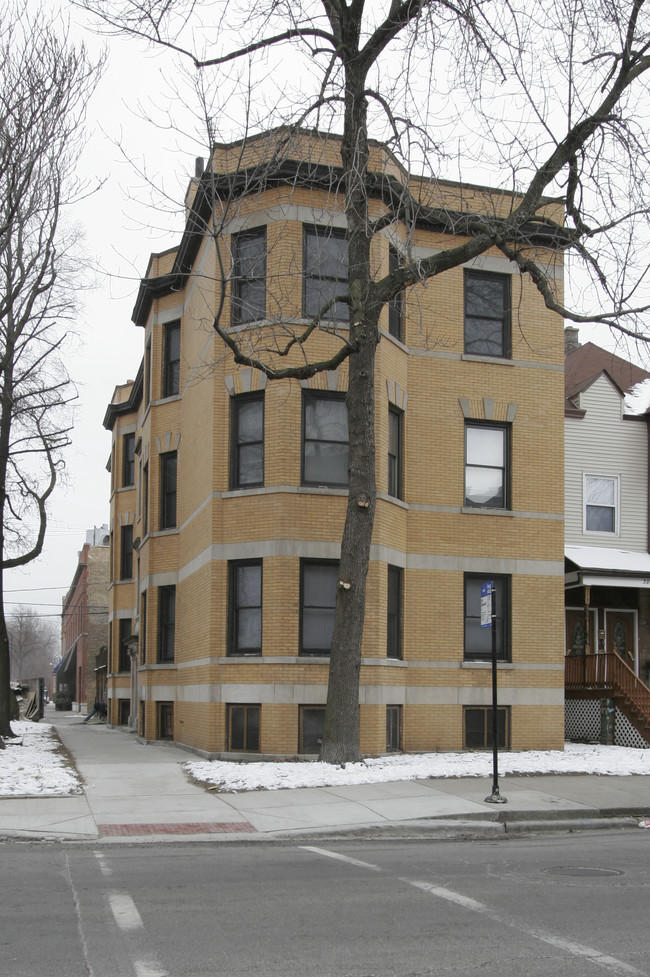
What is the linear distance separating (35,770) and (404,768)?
5750 millimetres

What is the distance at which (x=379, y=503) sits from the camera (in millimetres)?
19094

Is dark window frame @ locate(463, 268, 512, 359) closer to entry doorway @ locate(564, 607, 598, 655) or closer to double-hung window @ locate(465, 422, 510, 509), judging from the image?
double-hung window @ locate(465, 422, 510, 509)

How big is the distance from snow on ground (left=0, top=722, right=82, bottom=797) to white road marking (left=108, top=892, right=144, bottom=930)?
614 cm

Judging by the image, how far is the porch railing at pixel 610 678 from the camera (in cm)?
2248

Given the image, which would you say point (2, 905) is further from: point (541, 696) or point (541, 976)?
point (541, 696)

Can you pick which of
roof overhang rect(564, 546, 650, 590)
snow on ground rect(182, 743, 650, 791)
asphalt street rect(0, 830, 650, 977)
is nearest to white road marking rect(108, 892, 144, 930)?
asphalt street rect(0, 830, 650, 977)

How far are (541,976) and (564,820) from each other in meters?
7.06

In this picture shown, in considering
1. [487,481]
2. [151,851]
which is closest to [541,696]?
[487,481]

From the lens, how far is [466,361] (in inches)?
835

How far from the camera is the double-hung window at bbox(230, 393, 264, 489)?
760 inches

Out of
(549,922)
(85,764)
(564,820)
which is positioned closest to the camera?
(549,922)

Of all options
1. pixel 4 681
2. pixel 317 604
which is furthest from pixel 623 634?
pixel 4 681

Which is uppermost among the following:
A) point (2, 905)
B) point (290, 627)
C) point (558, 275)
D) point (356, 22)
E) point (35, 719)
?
point (356, 22)

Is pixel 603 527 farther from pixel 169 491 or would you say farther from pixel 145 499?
pixel 145 499
